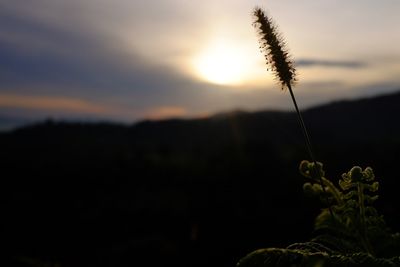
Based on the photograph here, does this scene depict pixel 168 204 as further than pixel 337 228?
Yes

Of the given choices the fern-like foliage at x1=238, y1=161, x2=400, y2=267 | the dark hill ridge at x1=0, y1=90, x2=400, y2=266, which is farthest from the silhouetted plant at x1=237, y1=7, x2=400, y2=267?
the dark hill ridge at x1=0, y1=90, x2=400, y2=266

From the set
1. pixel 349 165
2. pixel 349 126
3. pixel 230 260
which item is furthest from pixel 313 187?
pixel 349 126

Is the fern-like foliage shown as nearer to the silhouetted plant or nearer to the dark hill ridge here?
the silhouetted plant

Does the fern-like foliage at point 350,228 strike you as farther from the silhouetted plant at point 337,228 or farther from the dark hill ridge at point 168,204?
the dark hill ridge at point 168,204

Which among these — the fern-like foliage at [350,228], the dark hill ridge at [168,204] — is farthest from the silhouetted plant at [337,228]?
the dark hill ridge at [168,204]

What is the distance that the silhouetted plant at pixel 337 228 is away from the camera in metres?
2.99

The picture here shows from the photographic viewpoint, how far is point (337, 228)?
4.18 meters

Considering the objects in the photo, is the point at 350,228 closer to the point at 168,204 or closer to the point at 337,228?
the point at 337,228

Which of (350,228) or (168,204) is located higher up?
(350,228)

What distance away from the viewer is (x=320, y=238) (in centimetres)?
404

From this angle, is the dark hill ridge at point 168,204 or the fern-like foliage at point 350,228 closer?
the fern-like foliage at point 350,228

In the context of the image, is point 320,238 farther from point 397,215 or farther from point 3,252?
point 3,252

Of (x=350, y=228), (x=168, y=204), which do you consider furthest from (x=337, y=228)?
(x=168, y=204)

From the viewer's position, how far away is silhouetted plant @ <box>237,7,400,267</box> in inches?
118
